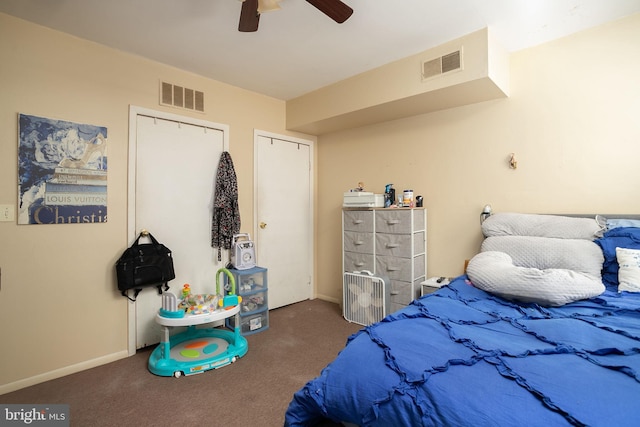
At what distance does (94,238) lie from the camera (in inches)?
95.3

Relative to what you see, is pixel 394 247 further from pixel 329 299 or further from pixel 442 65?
pixel 442 65

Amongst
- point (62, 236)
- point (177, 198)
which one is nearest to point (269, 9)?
point (177, 198)

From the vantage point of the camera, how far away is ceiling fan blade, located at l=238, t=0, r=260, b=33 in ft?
5.49

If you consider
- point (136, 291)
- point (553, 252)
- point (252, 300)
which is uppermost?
point (553, 252)

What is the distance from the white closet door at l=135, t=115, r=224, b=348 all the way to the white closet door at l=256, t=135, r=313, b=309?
59 centimetres

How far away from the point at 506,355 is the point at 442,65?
7.27 ft

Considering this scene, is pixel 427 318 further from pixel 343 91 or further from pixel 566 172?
pixel 343 91

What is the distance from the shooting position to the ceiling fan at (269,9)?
64.6 inches

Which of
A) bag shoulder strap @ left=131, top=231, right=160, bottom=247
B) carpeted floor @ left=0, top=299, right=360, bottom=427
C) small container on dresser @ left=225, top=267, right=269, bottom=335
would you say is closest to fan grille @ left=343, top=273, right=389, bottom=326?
carpeted floor @ left=0, top=299, right=360, bottom=427

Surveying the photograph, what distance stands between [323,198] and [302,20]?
223 cm

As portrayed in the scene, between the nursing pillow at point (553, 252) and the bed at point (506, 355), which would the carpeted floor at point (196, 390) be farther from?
the nursing pillow at point (553, 252)

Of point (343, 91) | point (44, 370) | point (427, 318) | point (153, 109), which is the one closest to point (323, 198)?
point (343, 91)

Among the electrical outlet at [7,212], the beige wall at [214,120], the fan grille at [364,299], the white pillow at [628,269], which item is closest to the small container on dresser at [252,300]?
the fan grille at [364,299]

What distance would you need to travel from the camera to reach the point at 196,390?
80.4 inches
